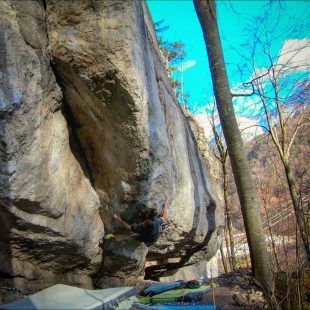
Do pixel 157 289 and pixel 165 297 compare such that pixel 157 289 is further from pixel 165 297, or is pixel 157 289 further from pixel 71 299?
pixel 71 299

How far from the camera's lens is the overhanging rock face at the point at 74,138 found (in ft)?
13.9

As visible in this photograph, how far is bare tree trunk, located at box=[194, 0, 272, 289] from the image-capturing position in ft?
18.3

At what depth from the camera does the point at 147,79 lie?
539 centimetres

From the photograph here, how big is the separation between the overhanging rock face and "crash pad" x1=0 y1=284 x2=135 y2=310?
1.87m

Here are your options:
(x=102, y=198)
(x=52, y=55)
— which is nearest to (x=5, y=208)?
(x=102, y=198)

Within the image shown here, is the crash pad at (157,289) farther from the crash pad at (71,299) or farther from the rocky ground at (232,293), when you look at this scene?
the crash pad at (71,299)

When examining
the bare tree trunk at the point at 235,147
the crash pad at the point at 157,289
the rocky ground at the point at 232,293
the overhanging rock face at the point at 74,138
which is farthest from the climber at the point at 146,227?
the bare tree trunk at the point at 235,147

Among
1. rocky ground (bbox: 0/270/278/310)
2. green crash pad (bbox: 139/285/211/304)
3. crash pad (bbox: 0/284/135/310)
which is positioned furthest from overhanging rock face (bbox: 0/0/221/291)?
crash pad (bbox: 0/284/135/310)

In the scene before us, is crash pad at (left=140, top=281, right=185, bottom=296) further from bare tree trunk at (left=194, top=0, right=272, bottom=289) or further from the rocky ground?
bare tree trunk at (left=194, top=0, right=272, bottom=289)

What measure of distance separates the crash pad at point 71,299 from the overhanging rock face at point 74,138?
187cm

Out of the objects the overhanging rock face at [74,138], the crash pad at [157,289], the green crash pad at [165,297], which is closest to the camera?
the overhanging rock face at [74,138]

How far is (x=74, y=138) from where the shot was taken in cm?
560

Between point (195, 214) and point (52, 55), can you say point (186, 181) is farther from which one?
point (52, 55)

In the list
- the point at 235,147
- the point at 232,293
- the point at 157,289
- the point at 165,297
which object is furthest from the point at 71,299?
the point at 235,147
